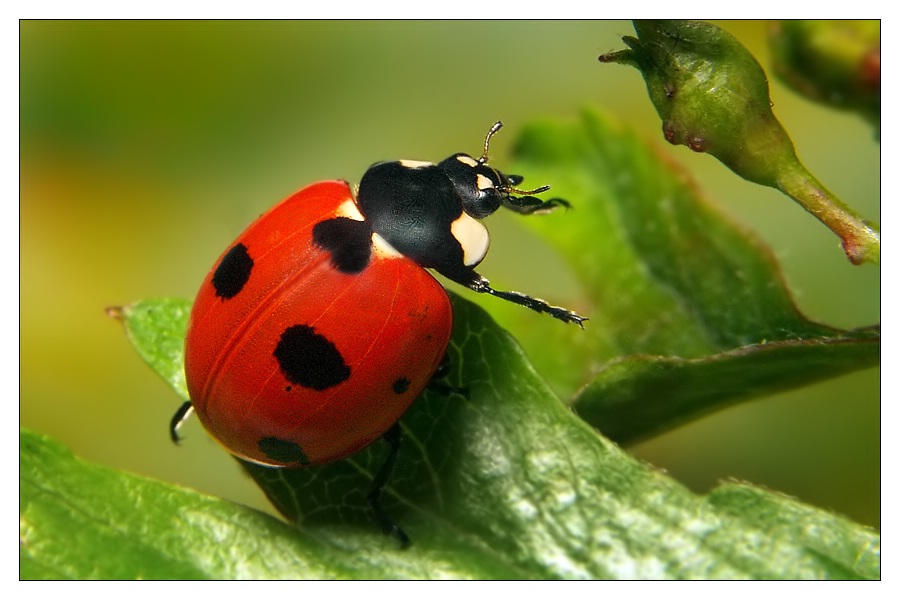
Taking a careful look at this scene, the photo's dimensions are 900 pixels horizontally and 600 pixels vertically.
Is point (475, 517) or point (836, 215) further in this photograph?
point (475, 517)

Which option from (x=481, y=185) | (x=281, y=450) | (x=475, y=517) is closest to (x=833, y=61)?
(x=481, y=185)

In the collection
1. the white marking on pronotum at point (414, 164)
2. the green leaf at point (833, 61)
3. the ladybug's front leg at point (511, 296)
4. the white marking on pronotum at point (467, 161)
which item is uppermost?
the green leaf at point (833, 61)

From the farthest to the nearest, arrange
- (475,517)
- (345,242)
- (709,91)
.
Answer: (345,242) < (475,517) < (709,91)

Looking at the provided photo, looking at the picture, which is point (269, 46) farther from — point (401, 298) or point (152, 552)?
point (152, 552)

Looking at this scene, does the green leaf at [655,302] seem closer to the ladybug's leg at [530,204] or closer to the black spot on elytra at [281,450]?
the ladybug's leg at [530,204]

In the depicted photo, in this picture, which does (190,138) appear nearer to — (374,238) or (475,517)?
(374,238)

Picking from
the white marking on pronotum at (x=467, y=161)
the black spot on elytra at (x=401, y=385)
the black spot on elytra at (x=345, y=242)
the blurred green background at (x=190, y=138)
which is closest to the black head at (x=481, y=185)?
the white marking on pronotum at (x=467, y=161)
